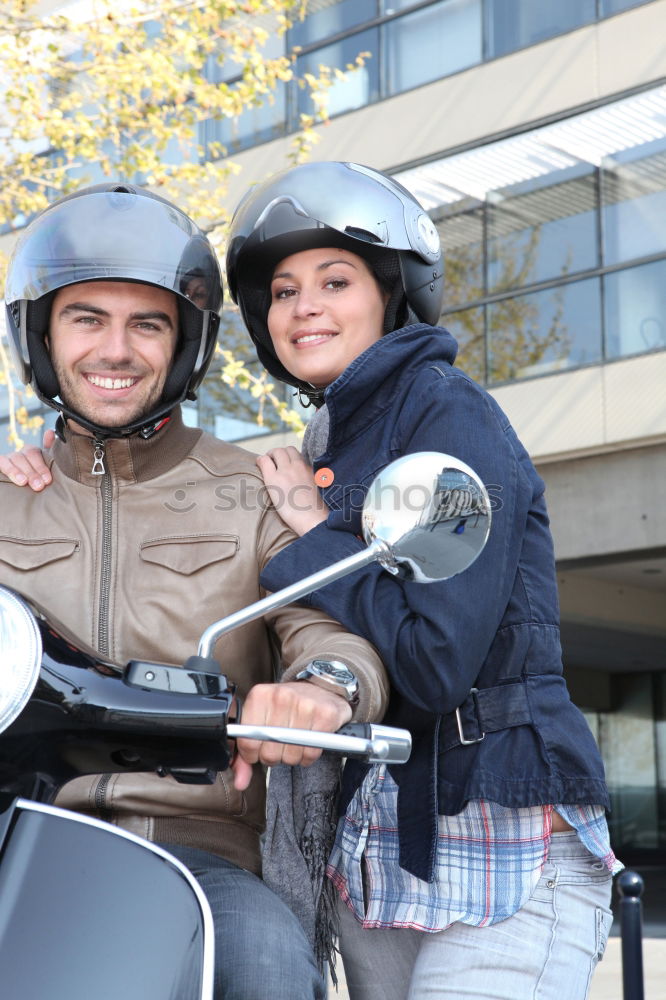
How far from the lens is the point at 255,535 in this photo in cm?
221

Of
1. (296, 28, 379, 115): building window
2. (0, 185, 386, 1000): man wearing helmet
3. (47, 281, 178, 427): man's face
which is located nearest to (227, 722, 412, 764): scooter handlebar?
(0, 185, 386, 1000): man wearing helmet

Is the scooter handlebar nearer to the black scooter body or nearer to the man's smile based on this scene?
the black scooter body

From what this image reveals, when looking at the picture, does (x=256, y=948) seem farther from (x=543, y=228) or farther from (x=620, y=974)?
(x=543, y=228)

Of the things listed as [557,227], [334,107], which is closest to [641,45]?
[557,227]

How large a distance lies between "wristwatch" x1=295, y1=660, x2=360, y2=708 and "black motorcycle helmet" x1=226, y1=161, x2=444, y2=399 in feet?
3.33

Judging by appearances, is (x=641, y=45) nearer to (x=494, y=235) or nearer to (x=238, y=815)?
(x=494, y=235)

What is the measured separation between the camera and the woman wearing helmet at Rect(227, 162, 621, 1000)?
196cm

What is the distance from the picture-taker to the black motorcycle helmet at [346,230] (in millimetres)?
2426

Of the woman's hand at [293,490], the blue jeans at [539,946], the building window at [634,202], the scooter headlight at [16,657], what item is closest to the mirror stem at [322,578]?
the scooter headlight at [16,657]

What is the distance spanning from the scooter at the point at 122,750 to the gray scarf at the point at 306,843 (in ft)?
1.92

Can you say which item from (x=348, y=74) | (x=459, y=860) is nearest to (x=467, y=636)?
(x=459, y=860)

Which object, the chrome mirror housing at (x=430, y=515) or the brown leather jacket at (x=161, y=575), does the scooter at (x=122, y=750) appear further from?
the brown leather jacket at (x=161, y=575)

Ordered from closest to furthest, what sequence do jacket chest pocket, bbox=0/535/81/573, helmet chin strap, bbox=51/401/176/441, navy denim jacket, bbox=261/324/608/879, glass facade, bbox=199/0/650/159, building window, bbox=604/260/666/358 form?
1. navy denim jacket, bbox=261/324/608/879
2. jacket chest pocket, bbox=0/535/81/573
3. helmet chin strap, bbox=51/401/176/441
4. building window, bbox=604/260/666/358
5. glass facade, bbox=199/0/650/159

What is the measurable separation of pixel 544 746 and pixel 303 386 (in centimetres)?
101
